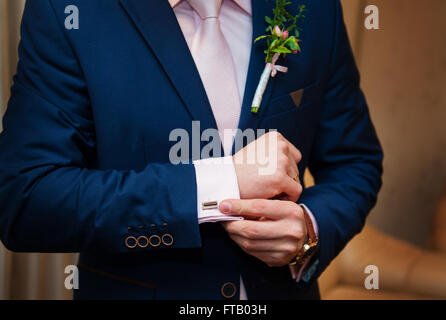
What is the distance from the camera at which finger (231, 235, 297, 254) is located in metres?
1.08

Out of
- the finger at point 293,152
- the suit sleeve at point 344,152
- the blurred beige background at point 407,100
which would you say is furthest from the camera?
the blurred beige background at point 407,100

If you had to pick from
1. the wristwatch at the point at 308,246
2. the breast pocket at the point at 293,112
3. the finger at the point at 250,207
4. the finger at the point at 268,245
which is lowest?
the wristwatch at the point at 308,246

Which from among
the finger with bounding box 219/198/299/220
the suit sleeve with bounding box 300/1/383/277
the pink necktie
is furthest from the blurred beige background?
the finger with bounding box 219/198/299/220

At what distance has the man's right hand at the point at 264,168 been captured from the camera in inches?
42.2

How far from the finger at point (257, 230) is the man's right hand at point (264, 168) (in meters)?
0.06

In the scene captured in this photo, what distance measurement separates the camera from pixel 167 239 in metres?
1.06

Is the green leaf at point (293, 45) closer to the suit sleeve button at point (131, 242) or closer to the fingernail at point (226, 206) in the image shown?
the fingernail at point (226, 206)

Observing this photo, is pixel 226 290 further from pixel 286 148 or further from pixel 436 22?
pixel 436 22

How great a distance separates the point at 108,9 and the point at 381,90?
2798mm

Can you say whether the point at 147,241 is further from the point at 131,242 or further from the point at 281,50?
the point at 281,50

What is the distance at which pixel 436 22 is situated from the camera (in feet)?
12.0

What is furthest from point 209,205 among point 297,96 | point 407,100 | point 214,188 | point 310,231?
point 407,100

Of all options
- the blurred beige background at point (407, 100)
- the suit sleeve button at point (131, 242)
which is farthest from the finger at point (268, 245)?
the blurred beige background at point (407, 100)

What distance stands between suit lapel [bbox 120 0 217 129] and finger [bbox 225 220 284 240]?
0.76 feet
